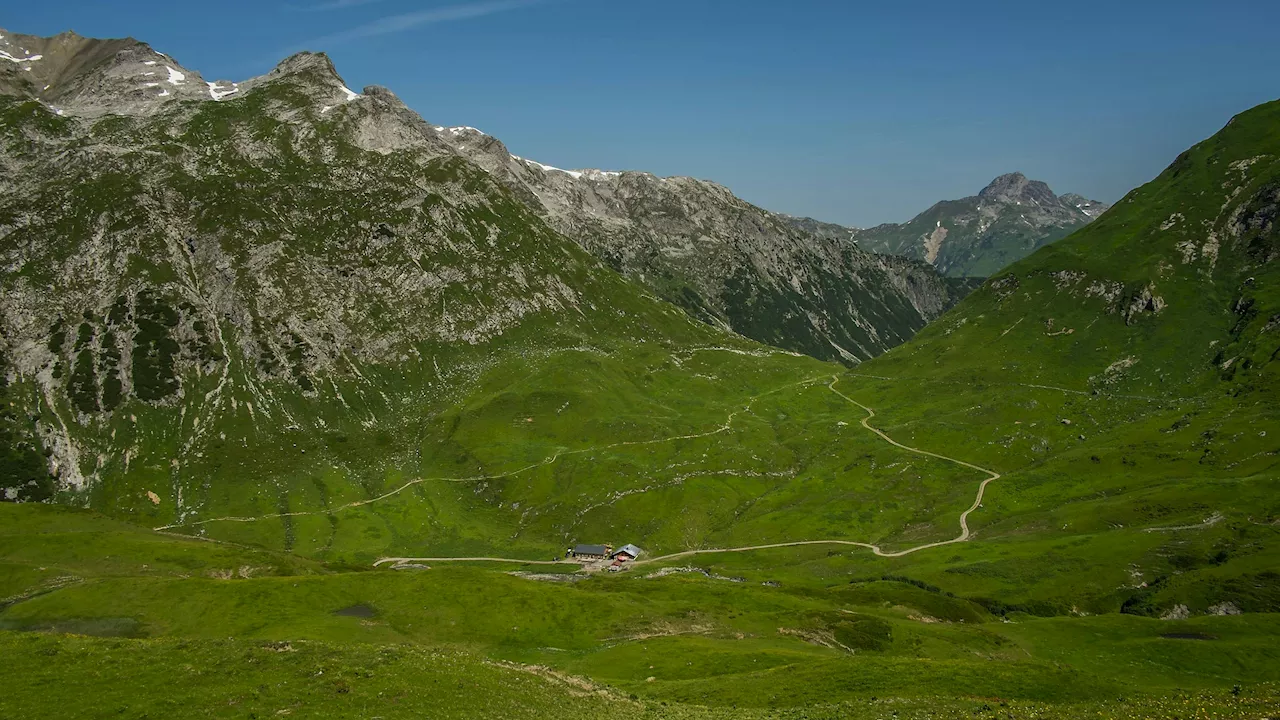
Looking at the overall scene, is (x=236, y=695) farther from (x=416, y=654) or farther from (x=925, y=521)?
(x=925, y=521)

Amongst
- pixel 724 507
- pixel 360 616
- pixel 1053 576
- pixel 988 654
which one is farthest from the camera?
pixel 724 507

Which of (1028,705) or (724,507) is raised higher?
(1028,705)

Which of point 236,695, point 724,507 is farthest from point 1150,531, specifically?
point 236,695

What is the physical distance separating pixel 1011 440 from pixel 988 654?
12691 centimetres

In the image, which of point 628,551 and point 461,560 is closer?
point 628,551

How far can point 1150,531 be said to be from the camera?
422ft

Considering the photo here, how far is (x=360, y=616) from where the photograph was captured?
9094 centimetres

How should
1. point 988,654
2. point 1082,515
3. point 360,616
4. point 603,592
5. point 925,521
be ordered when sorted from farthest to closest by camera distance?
point 925,521 → point 1082,515 → point 603,592 → point 360,616 → point 988,654

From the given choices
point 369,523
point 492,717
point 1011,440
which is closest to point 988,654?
point 492,717

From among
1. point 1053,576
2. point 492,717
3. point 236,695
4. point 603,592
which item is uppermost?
point 236,695

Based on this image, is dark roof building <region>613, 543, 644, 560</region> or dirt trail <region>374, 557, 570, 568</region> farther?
dirt trail <region>374, 557, 570, 568</region>

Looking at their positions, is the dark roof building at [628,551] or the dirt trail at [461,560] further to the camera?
the dirt trail at [461,560]

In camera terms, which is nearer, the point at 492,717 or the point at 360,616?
the point at 492,717

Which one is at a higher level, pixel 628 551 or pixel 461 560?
pixel 461 560
